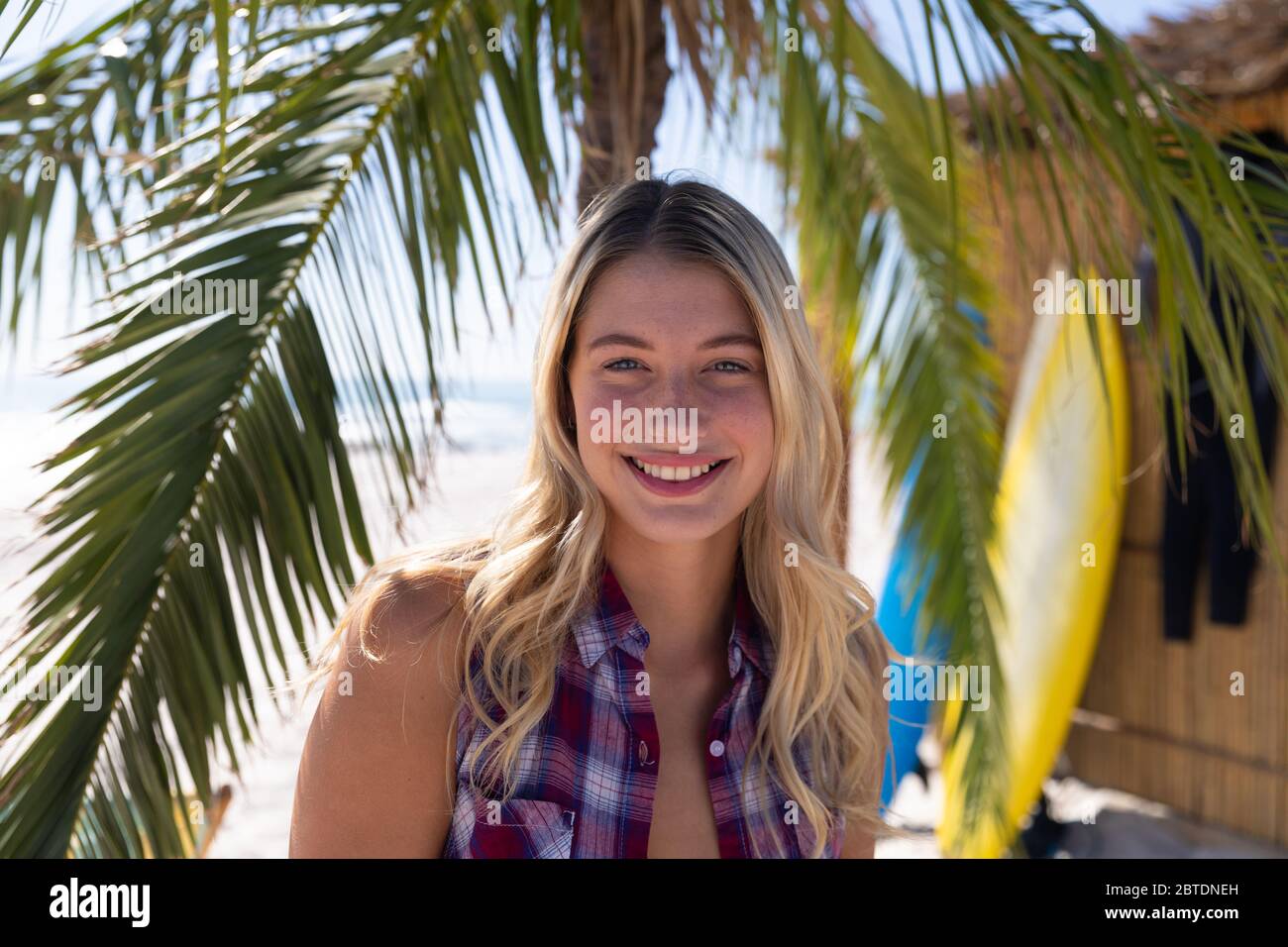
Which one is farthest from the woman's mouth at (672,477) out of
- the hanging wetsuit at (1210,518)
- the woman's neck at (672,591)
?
the hanging wetsuit at (1210,518)

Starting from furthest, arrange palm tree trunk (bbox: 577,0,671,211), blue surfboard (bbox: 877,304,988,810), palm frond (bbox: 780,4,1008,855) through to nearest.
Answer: blue surfboard (bbox: 877,304,988,810) < palm frond (bbox: 780,4,1008,855) < palm tree trunk (bbox: 577,0,671,211)

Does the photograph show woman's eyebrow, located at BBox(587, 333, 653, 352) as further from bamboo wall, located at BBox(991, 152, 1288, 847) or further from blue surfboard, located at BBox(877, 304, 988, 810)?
bamboo wall, located at BBox(991, 152, 1288, 847)

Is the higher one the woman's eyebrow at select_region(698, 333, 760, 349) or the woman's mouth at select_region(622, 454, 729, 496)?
the woman's eyebrow at select_region(698, 333, 760, 349)

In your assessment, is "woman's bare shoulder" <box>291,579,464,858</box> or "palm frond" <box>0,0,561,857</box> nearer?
"woman's bare shoulder" <box>291,579,464,858</box>

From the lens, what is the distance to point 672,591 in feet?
5.00

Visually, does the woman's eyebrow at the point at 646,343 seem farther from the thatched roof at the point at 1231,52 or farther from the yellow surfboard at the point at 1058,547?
the yellow surfboard at the point at 1058,547

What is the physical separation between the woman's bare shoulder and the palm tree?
33 cm

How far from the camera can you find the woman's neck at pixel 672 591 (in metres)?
1.50


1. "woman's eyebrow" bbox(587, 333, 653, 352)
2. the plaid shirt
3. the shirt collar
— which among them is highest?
"woman's eyebrow" bbox(587, 333, 653, 352)

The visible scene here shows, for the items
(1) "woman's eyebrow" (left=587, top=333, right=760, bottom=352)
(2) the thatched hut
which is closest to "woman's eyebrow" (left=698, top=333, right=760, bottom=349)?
(1) "woman's eyebrow" (left=587, top=333, right=760, bottom=352)

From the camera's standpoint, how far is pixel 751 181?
273cm

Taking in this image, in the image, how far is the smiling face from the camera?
137 centimetres

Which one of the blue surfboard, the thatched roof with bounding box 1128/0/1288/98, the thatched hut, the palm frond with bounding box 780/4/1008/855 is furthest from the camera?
the blue surfboard
